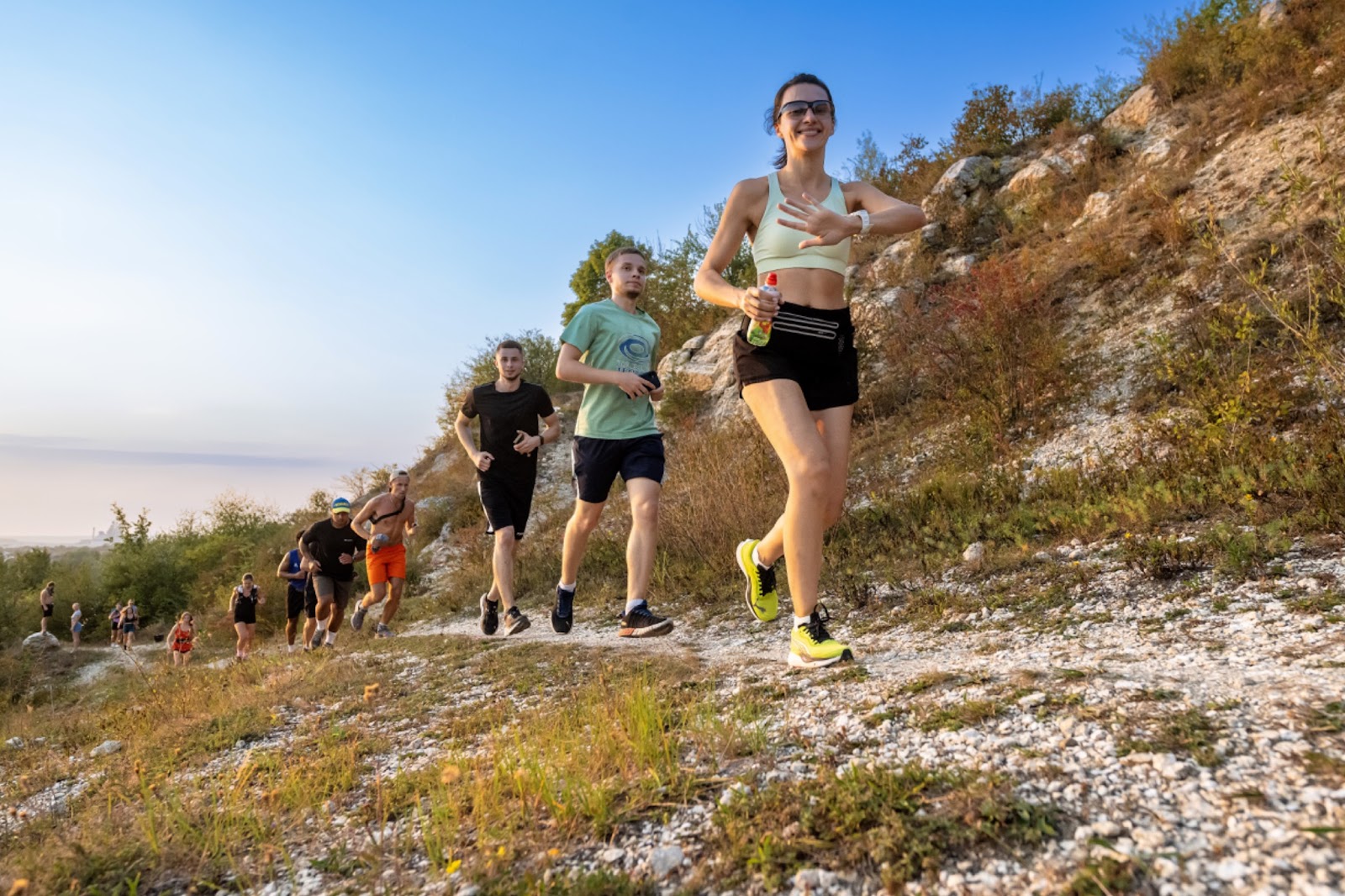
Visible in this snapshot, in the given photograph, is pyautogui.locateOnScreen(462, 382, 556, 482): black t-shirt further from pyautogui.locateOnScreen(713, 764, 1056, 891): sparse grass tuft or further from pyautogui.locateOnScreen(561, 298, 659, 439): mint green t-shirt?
pyautogui.locateOnScreen(713, 764, 1056, 891): sparse grass tuft

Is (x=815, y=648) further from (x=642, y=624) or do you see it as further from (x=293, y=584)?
(x=293, y=584)

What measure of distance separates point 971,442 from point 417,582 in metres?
11.3

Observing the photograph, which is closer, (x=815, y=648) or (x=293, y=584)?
(x=815, y=648)

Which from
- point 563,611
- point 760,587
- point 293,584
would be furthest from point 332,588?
point 760,587

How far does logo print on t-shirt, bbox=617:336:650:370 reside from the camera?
16.4 feet

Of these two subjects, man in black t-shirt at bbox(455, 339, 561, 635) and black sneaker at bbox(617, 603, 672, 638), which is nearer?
black sneaker at bbox(617, 603, 672, 638)

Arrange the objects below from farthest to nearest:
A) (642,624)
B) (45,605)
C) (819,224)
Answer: (45,605) < (642,624) < (819,224)

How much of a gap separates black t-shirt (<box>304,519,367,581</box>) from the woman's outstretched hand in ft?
23.9

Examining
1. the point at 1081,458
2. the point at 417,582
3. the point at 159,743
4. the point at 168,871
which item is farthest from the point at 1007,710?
the point at 417,582

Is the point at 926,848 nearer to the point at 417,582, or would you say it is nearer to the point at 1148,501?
the point at 1148,501

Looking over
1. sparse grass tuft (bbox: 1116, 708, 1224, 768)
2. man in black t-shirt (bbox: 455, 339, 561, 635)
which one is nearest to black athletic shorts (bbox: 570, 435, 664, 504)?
man in black t-shirt (bbox: 455, 339, 561, 635)

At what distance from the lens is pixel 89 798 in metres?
2.98

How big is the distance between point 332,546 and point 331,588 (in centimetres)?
51

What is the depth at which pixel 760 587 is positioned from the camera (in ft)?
12.6
